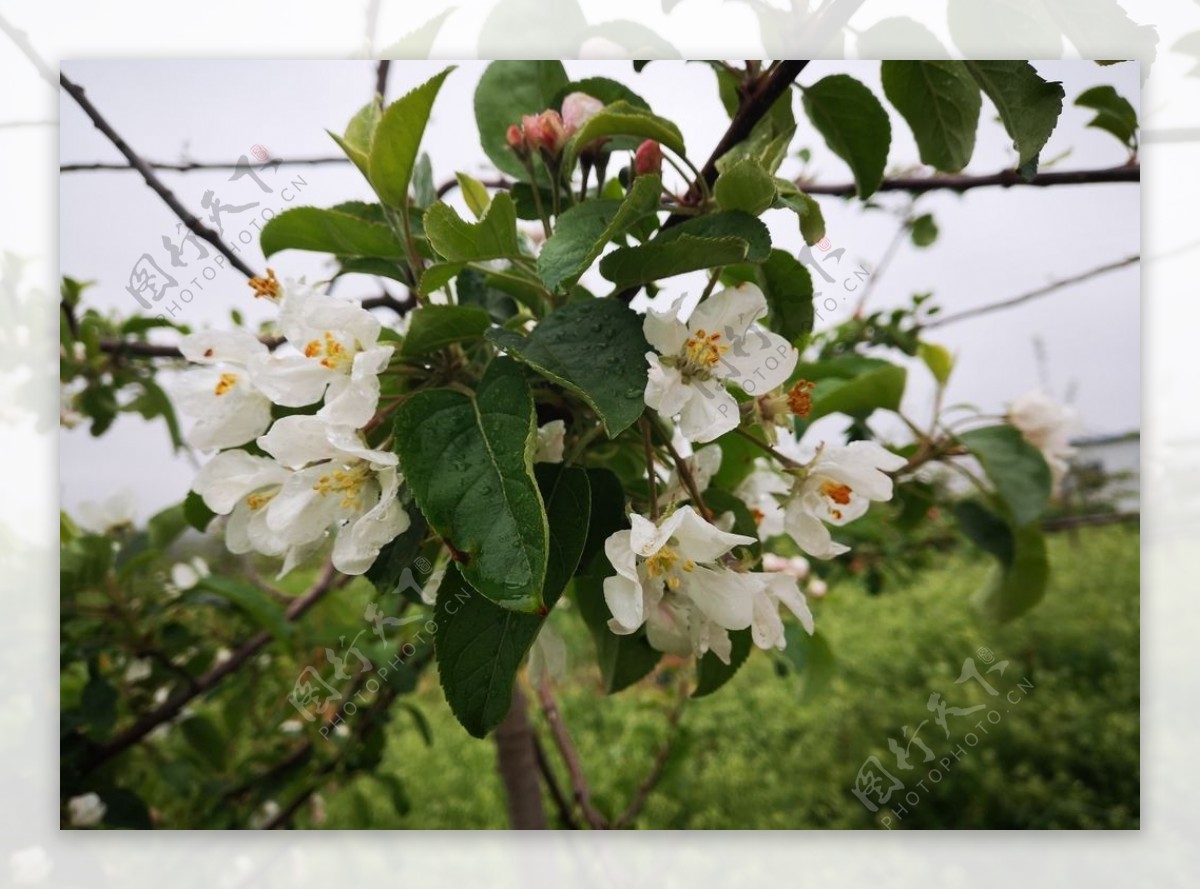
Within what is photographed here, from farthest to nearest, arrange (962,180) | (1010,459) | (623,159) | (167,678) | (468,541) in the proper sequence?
(167,678)
(962,180)
(1010,459)
(623,159)
(468,541)

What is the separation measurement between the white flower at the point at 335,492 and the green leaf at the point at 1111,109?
0.68 metres

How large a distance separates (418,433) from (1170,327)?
38.2 inches

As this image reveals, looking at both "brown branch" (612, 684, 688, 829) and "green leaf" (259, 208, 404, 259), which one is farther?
"brown branch" (612, 684, 688, 829)

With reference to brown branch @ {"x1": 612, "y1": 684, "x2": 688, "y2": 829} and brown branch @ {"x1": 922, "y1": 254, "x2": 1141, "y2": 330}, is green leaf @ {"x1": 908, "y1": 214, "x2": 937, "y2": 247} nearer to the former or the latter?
brown branch @ {"x1": 922, "y1": 254, "x2": 1141, "y2": 330}

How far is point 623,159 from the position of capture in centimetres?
75

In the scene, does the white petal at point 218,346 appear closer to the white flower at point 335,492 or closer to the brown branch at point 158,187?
the white flower at point 335,492

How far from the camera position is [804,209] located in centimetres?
47

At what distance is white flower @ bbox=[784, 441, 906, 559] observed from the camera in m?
0.53

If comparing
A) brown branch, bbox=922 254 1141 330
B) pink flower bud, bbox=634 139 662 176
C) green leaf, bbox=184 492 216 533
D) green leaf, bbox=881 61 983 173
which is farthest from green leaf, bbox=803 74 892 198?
brown branch, bbox=922 254 1141 330

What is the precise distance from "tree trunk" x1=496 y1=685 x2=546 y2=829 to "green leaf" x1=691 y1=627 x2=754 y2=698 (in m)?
0.57

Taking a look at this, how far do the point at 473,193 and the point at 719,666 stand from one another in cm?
33

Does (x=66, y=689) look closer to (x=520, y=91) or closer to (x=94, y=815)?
(x=94, y=815)

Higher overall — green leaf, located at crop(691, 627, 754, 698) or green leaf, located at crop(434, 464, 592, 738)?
green leaf, located at crop(434, 464, 592, 738)

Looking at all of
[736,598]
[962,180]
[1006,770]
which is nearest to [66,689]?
[736,598]
